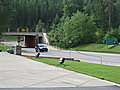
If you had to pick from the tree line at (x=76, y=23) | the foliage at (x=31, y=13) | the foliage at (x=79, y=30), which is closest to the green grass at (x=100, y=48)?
the foliage at (x=79, y=30)

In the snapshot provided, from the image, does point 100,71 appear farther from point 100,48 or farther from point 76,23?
point 76,23

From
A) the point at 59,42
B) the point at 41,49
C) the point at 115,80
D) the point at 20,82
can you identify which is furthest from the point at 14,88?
the point at 59,42

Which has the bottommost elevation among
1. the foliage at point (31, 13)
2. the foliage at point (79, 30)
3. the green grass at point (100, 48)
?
the green grass at point (100, 48)

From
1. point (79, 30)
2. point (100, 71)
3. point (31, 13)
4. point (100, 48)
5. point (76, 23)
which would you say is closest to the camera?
point (100, 71)

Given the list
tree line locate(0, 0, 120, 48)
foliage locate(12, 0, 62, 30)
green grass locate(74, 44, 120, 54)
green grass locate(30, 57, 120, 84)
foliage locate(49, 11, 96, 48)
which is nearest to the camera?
green grass locate(30, 57, 120, 84)

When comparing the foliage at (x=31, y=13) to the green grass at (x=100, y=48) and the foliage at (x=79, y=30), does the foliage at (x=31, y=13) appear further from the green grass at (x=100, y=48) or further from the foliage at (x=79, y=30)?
the green grass at (x=100, y=48)

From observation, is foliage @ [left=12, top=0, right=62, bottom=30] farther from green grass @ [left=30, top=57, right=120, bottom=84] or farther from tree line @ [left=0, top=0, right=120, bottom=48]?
green grass @ [left=30, top=57, right=120, bottom=84]

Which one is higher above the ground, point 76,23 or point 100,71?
point 76,23

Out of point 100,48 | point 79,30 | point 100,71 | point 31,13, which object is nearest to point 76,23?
point 79,30

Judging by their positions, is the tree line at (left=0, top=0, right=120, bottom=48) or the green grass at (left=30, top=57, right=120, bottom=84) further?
the tree line at (left=0, top=0, right=120, bottom=48)

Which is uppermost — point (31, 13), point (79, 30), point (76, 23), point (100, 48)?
point (31, 13)

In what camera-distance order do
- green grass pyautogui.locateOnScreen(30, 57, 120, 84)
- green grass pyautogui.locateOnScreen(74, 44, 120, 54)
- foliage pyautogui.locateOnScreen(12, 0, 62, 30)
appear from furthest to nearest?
foliage pyautogui.locateOnScreen(12, 0, 62, 30) → green grass pyautogui.locateOnScreen(74, 44, 120, 54) → green grass pyautogui.locateOnScreen(30, 57, 120, 84)

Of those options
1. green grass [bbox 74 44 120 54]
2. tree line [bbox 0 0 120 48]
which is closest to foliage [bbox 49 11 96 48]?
tree line [bbox 0 0 120 48]

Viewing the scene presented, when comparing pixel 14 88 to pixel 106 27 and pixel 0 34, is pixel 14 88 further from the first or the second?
pixel 106 27
